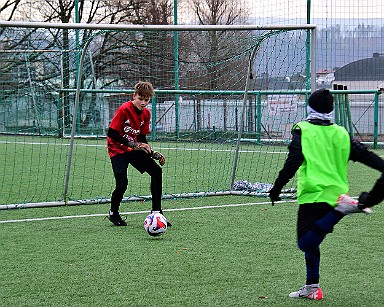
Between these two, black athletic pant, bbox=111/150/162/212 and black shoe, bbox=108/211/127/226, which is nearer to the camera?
black athletic pant, bbox=111/150/162/212

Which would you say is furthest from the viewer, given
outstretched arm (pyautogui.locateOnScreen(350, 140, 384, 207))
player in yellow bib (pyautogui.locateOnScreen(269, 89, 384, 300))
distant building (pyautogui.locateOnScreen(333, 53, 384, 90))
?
distant building (pyautogui.locateOnScreen(333, 53, 384, 90))

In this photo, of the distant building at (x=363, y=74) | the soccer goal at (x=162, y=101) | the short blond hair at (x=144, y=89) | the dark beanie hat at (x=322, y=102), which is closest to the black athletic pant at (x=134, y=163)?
the short blond hair at (x=144, y=89)

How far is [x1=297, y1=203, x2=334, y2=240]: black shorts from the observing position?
18.9 feet

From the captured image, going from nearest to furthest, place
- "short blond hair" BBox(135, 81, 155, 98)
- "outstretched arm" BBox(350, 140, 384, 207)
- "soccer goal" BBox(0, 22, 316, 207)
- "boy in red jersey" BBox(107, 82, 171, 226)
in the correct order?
"outstretched arm" BBox(350, 140, 384, 207), "short blond hair" BBox(135, 81, 155, 98), "boy in red jersey" BBox(107, 82, 171, 226), "soccer goal" BBox(0, 22, 316, 207)

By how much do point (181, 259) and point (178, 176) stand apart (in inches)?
275

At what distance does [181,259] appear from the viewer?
7.44 metres

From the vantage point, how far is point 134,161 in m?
9.39

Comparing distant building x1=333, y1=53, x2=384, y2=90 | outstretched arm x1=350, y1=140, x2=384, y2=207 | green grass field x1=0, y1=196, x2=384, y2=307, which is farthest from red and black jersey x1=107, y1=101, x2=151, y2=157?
distant building x1=333, y1=53, x2=384, y2=90

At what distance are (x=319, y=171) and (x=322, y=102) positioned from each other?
0.51m

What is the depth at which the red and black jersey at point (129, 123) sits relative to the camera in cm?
921

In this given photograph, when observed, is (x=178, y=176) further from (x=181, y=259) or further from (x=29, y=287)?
(x=29, y=287)

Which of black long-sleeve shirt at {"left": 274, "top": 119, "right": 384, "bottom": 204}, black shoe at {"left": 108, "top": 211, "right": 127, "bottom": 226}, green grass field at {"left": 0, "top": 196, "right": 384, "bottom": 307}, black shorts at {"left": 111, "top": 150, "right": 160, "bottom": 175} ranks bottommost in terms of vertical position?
green grass field at {"left": 0, "top": 196, "right": 384, "bottom": 307}

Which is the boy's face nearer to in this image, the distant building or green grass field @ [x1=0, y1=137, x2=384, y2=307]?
green grass field @ [x1=0, y1=137, x2=384, y2=307]

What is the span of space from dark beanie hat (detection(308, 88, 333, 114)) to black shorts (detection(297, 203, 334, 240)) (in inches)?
26.3
